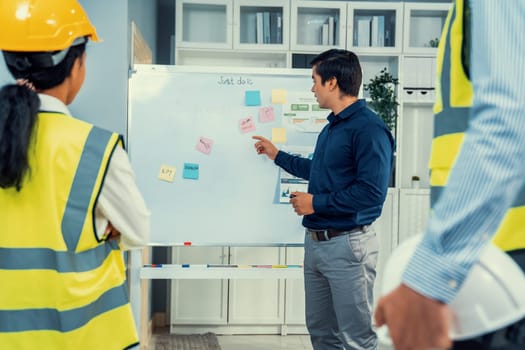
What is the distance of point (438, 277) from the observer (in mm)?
712

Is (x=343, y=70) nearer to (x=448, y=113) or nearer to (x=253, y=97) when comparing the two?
(x=253, y=97)

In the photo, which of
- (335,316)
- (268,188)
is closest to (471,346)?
(335,316)

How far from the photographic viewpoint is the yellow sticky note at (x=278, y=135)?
303cm

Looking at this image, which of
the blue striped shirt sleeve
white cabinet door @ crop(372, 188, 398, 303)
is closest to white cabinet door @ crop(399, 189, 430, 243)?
white cabinet door @ crop(372, 188, 398, 303)

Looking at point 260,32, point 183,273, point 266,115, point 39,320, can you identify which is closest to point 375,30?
point 260,32

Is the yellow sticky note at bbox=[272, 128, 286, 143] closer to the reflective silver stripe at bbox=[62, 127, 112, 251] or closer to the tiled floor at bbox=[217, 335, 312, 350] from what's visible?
the tiled floor at bbox=[217, 335, 312, 350]

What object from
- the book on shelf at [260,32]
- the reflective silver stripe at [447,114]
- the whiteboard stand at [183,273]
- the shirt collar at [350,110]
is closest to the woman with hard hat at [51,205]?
the reflective silver stripe at [447,114]

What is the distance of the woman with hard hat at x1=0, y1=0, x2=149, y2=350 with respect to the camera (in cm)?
127

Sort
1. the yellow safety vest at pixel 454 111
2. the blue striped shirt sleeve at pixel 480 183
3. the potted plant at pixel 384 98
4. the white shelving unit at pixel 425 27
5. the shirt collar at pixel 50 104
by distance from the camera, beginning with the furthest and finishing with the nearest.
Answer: the white shelving unit at pixel 425 27
the potted plant at pixel 384 98
the shirt collar at pixel 50 104
the yellow safety vest at pixel 454 111
the blue striped shirt sleeve at pixel 480 183

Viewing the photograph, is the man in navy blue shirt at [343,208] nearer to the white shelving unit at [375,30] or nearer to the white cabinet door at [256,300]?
the white cabinet door at [256,300]

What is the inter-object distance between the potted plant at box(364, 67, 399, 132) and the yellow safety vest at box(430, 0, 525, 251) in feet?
10.6

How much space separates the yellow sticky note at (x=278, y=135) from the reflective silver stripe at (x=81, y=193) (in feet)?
5.89

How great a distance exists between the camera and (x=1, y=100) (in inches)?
50.6

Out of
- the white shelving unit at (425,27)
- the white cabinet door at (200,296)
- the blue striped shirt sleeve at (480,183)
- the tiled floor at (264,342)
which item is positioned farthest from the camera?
the white shelving unit at (425,27)
